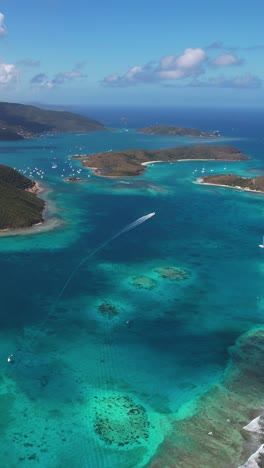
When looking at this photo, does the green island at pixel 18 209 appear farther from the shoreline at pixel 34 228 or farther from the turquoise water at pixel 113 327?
the turquoise water at pixel 113 327

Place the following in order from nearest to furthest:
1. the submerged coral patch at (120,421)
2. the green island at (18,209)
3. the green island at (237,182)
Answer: the submerged coral patch at (120,421)
the green island at (18,209)
the green island at (237,182)

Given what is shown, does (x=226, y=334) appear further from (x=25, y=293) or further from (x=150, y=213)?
(x=150, y=213)

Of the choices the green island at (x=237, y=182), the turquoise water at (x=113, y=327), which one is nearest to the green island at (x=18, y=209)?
the turquoise water at (x=113, y=327)

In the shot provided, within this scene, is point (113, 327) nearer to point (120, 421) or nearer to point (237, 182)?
point (120, 421)

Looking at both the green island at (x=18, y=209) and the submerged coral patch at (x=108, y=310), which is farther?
the green island at (x=18, y=209)

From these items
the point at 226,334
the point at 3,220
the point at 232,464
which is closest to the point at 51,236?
the point at 3,220

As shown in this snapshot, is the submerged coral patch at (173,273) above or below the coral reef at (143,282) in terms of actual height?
above

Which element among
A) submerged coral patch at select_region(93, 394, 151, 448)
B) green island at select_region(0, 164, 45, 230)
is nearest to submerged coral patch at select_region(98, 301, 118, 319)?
submerged coral patch at select_region(93, 394, 151, 448)
